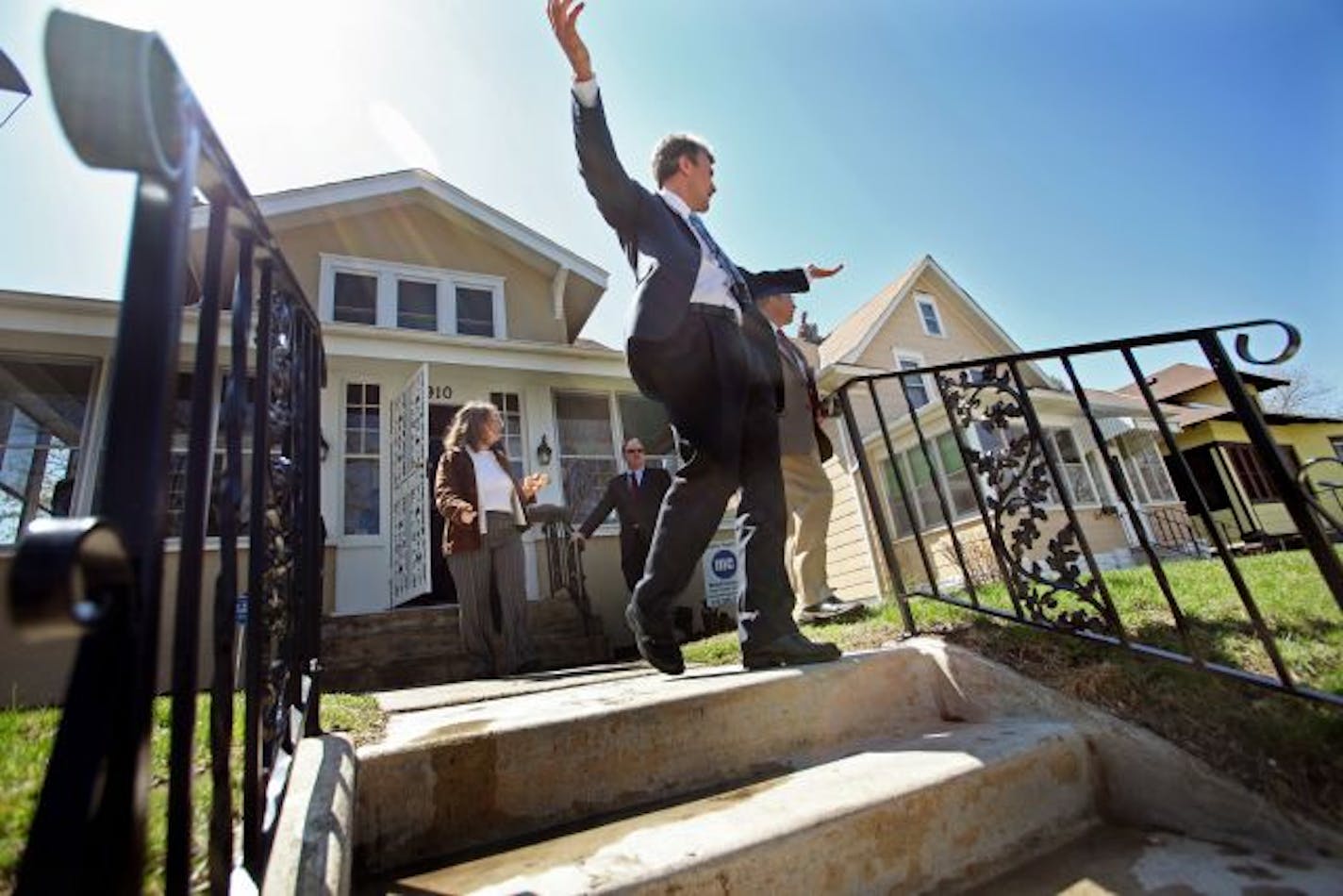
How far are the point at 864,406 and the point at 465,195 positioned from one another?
322 inches

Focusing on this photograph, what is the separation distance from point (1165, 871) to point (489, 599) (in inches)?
151

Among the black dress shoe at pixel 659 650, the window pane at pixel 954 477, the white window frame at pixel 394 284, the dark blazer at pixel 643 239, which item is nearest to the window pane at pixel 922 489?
the window pane at pixel 954 477

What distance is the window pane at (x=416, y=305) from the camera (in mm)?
8766

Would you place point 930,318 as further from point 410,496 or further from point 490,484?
point 490,484

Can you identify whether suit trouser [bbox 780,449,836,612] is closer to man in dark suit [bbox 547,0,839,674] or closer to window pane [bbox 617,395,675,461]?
man in dark suit [bbox 547,0,839,674]

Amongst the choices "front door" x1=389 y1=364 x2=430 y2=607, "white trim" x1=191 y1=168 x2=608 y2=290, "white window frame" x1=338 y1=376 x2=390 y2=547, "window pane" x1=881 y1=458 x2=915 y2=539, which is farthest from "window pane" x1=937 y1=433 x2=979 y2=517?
"white window frame" x1=338 y1=376 x2=390 y2=547

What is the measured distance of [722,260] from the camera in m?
2.64

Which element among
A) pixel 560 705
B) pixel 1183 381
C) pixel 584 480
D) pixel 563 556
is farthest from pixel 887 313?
pixel 560 705

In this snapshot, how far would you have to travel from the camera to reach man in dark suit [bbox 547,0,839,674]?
7.28ft

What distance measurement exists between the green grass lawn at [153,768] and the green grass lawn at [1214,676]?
1.50m

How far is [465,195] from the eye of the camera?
30.1 feet

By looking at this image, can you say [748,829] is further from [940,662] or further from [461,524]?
[461,524]

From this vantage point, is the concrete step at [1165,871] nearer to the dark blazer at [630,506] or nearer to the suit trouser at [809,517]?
the suit trouser at [809,517]

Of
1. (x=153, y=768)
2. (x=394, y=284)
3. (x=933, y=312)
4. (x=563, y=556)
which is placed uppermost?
(x=933, y=312)
